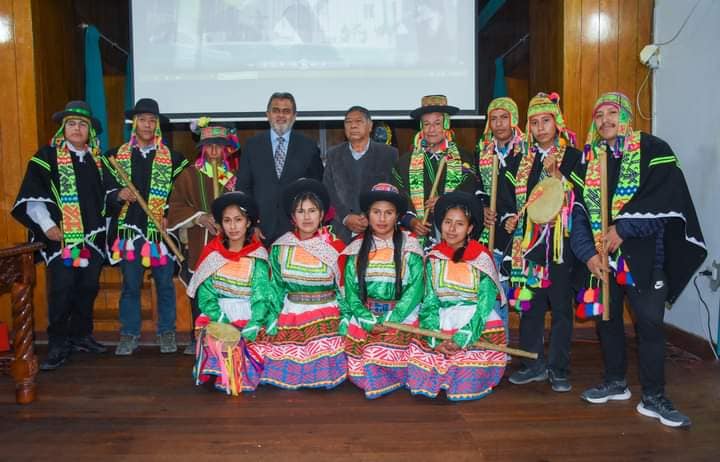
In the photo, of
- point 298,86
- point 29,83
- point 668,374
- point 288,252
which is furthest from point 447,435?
point 29,83

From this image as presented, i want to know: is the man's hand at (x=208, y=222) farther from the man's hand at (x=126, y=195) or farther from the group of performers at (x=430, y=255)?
the man's hand at (x=126, y=195)

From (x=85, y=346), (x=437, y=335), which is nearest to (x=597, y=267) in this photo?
(x=437, y=335)

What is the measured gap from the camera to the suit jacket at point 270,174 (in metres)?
3.67

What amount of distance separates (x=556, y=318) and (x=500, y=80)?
16.9 feet

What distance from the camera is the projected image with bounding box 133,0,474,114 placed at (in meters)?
4.75

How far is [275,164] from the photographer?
3.71m

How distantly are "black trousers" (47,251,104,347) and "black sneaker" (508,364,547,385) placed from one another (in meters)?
2.66

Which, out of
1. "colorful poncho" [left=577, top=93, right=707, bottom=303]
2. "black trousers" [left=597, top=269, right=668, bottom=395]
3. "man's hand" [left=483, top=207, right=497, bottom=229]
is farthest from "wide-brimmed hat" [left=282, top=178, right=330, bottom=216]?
"black trousers" [left=597, top=269, right=668, bottom=395]

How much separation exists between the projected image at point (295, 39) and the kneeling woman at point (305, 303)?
6.44ft

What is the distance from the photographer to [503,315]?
3445 millimetres

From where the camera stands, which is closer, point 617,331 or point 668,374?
point 617,331

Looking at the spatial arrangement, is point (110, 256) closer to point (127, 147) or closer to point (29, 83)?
point (127, 147)

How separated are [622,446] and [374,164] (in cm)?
205

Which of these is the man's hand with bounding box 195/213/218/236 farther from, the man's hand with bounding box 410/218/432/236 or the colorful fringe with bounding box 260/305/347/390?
the man's hand with bounding box 410/218/432/236
